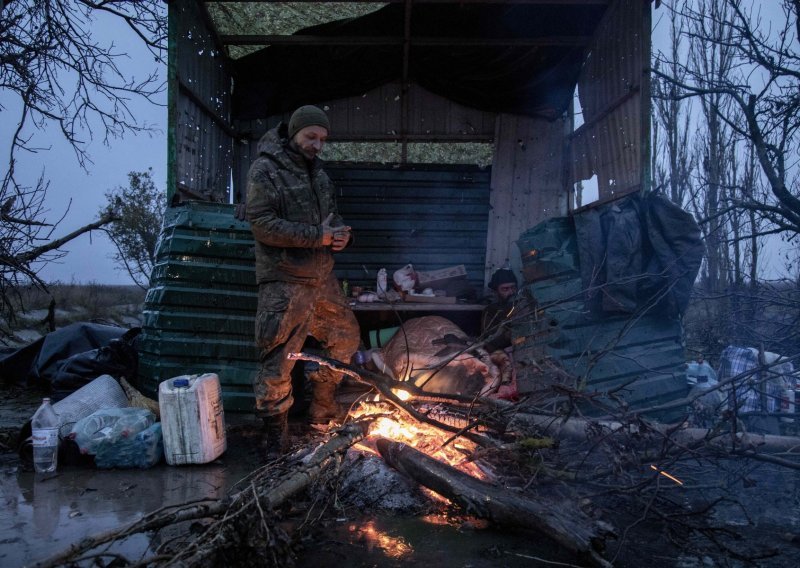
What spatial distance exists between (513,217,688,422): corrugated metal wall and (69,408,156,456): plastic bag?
3.28 m

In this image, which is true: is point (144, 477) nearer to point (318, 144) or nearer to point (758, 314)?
point (318, 144)

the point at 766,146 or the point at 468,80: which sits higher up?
the point at 468,80

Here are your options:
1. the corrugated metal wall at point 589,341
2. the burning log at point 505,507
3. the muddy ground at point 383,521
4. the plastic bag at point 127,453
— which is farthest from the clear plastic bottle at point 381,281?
the burning log at point 505,507

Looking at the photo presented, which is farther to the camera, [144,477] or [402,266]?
[402,266]

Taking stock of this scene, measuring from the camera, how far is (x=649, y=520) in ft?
9.12

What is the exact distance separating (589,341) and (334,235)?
2459mm

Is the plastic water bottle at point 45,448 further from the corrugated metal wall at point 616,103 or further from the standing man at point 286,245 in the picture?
the corrugated metal wall at point 616,103

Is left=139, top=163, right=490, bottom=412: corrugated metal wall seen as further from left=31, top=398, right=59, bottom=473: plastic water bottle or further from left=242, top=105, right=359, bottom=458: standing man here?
left=31, top=398, right=59, bottom=473: plastic water bottle

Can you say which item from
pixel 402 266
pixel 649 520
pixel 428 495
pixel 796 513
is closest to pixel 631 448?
pixel 649 520

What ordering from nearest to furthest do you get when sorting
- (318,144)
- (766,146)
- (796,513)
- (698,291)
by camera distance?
(796,513), (318,144), (766,146), (698,291)

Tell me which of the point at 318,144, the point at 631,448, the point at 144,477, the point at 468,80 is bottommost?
the point at 144,477

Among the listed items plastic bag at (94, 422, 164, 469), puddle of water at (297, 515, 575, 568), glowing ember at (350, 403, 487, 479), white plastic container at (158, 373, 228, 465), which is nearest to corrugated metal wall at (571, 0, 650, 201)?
glowing ember at (350, 403, 487, 479)

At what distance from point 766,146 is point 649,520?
12.8ft

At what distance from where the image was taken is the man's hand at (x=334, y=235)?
4016mm
